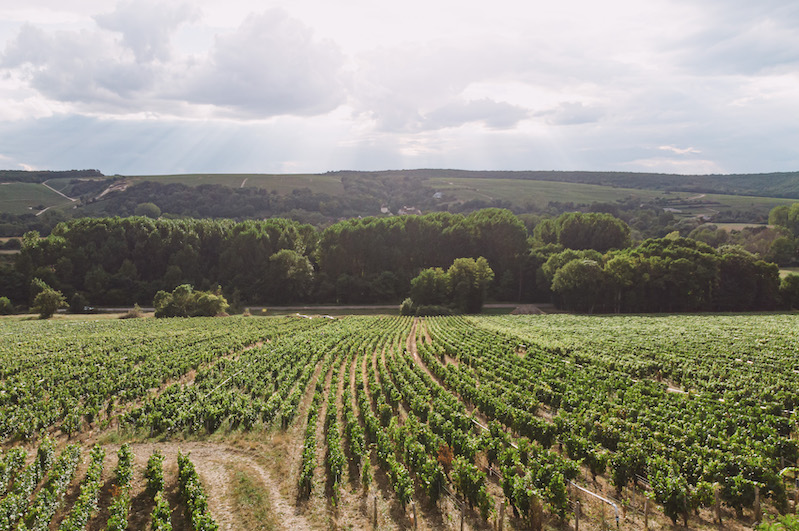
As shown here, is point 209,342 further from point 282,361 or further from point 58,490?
point 58,490

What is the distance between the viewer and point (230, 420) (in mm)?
22594

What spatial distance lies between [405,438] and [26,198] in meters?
216

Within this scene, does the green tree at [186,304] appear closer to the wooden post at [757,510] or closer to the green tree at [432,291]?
the green tree at [432,291]

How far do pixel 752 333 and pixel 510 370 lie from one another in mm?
28909

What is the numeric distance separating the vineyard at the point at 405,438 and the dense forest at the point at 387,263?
39858 mm

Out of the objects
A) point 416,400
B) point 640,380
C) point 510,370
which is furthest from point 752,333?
point 416,400

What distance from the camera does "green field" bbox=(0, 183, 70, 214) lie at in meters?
161

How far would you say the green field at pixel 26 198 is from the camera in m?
161

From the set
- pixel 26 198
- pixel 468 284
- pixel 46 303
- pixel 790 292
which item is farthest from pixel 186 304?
pixel 26 198

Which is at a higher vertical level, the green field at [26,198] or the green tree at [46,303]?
the green field at [26,198]

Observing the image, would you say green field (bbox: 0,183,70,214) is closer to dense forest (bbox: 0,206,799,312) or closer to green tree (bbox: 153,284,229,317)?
dense forest (bbox: 0,206,799,312)

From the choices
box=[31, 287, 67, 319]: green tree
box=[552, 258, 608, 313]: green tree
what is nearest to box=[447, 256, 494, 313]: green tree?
box=[552, 258, 608, 313]: green tree

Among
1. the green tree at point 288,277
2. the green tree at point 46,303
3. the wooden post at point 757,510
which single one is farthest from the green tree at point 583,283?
the green tree at point 46,303

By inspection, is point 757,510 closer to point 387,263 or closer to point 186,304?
point 186,304
